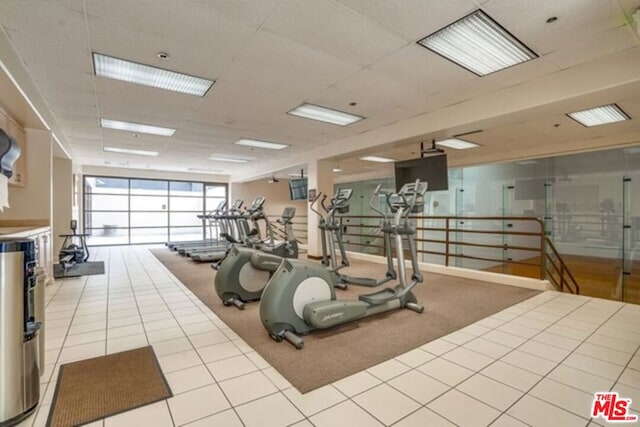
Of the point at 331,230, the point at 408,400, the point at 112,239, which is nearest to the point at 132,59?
the point at 331,230

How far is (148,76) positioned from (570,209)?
8943mm

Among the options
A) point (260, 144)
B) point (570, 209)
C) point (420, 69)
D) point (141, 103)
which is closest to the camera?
point (420, 69)

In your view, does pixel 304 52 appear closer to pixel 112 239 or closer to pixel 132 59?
pixel 132 59

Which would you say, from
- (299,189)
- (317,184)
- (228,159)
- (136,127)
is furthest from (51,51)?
(299,189)

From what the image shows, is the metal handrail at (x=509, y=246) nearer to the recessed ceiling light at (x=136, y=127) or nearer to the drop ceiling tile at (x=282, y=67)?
the drop ceiling tile at (x=282, y=67)

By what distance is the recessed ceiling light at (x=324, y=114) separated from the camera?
510 cm

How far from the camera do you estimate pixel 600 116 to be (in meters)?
5.14

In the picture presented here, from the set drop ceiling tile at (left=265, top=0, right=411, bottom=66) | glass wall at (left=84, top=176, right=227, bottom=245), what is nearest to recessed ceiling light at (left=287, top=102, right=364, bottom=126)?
drop ceiling tile at (left=265, top=0, right=411, bottom=66)

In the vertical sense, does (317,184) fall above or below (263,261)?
above

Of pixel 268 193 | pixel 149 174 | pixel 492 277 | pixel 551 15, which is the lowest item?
pixel 492 277

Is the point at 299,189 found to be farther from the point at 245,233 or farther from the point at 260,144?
the point at 245,233

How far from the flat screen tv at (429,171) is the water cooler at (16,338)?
5929mm

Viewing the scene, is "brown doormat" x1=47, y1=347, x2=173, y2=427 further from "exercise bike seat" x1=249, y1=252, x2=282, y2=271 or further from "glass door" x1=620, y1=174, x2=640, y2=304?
"glass door" x1=620, y1=174, x2=640, y2=304

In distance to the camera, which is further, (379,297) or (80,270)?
(80,270)
